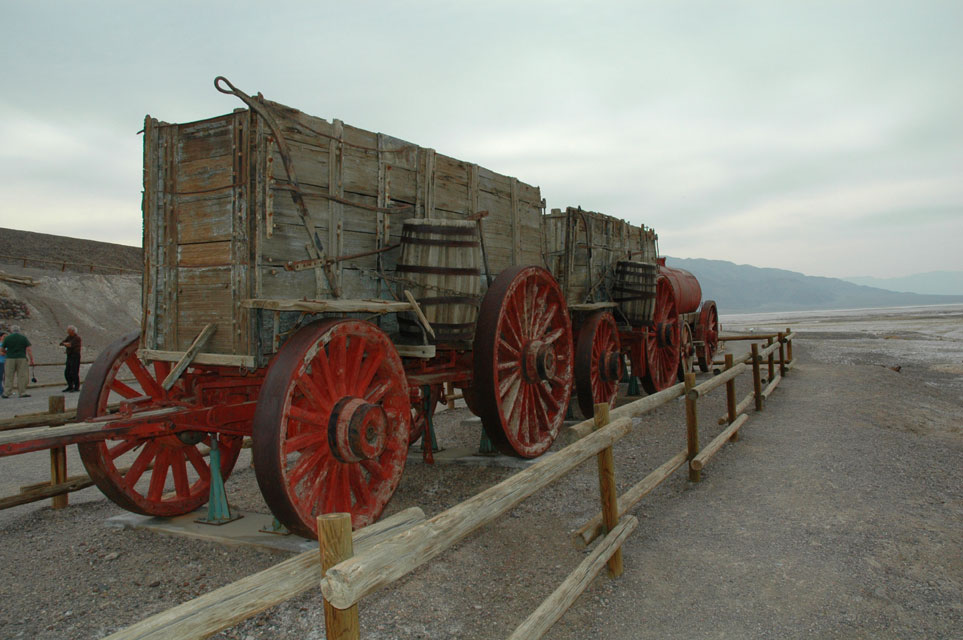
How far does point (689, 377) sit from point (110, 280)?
32527mm

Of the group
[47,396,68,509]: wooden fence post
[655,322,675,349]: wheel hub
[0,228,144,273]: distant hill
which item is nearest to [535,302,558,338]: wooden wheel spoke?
[47,396,68,509]: wooden fence post

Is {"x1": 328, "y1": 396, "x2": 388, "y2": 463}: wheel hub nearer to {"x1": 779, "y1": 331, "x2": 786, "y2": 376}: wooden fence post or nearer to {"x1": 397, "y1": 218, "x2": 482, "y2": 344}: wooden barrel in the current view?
{"x1": 397, "y1": 218, "x2": 482, "y2": 344}: wooden barrel

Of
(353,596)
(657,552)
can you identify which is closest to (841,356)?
(657,552)

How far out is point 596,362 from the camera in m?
7.78

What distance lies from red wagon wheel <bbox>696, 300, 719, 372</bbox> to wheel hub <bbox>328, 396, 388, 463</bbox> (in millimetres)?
10529

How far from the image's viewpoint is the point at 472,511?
91.9 inches

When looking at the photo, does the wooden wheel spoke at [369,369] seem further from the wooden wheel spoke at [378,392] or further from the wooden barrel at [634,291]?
the wooden barrel at [634,291]

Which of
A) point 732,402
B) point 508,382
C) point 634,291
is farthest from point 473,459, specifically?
point 634,291

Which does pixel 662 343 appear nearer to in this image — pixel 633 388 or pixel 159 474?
pixel 633 388

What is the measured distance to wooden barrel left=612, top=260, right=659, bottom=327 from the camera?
8992mm

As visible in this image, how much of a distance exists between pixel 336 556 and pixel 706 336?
1305 centimetres

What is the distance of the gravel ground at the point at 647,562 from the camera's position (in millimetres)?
2971

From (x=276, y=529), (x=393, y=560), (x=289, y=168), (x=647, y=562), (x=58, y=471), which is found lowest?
(x=647, y=562)

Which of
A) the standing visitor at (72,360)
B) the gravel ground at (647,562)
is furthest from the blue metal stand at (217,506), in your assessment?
the standing visitor at (72,360)
